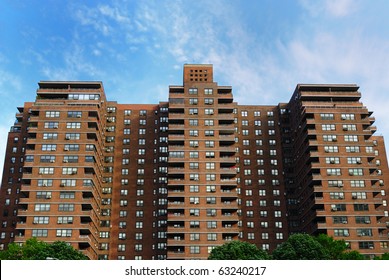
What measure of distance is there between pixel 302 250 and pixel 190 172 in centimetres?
3845

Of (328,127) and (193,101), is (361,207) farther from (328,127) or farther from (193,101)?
(193,101)

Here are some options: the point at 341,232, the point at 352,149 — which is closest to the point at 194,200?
the point at 341,232

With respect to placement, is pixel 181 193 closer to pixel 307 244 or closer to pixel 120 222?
pixel 120 222

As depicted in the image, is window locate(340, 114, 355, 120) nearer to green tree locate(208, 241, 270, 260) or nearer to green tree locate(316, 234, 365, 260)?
green tree locate(316, 234, 365, 260)

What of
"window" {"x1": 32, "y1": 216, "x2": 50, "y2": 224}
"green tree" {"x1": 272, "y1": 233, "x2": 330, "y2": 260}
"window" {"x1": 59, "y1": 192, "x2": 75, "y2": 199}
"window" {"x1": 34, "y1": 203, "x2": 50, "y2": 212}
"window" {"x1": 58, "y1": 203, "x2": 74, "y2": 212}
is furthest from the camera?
"window" {"x1": 59, "y1": 192, "x2": 75, "y2": 199}

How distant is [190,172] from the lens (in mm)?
119062

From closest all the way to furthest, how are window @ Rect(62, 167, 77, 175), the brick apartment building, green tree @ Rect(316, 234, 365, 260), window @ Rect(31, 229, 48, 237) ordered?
green tree @ Rect(316, 234, 365, 260) < window @ Rect(31, 229, 48, 237) < the brick apartment building < window @ Rect(62, 167, 77, 175)

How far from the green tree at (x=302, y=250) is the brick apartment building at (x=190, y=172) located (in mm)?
19873

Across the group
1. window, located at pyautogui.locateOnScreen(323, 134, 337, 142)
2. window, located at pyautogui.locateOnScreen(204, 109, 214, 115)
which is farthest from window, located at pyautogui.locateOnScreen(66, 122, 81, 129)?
window, located at pyautogui.locateOnScreen(323, 134, 337, 142)

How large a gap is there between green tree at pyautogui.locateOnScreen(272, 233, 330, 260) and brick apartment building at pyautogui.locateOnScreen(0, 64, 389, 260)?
1987 cm

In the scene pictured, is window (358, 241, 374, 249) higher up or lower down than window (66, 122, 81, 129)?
lower down

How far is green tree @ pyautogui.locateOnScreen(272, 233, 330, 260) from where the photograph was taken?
89.9m

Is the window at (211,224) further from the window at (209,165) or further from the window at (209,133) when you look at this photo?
the window at (209,133)
